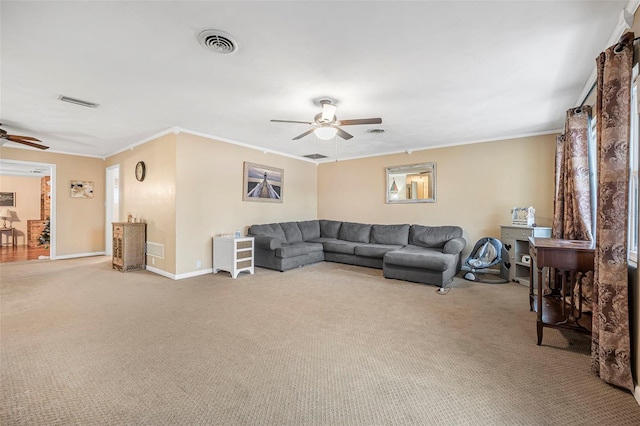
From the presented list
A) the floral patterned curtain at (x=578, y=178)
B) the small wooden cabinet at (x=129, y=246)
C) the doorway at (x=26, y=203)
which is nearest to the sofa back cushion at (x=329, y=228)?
the small wooden cabinet at (x=129, y=246)

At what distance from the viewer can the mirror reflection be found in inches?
237

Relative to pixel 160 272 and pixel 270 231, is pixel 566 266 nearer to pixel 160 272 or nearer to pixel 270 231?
pixel 270 231

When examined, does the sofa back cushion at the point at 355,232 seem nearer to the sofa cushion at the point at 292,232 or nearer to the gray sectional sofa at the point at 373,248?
the gray sectional sofa at the point at 373,248

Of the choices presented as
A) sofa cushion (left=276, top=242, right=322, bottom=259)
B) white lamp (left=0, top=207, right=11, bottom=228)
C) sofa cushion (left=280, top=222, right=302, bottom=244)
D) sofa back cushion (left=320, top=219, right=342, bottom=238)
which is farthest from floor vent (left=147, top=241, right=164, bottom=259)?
white lamp (left=0, top=207, right=11, bottom=228)

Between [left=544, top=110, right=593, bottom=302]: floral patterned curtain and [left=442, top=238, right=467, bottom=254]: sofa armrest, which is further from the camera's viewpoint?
[left=442, top=238, right=467, bottom=254]: sofa armrest

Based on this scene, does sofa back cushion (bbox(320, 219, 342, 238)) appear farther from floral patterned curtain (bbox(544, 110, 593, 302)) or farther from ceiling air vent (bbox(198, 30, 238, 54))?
ceiling air vent (bbox(198, 30, 238, 54))

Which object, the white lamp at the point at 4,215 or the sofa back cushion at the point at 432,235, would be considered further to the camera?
the white lamp at the point at 4,215

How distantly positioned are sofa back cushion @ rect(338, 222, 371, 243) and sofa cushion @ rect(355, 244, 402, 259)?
26.2 inches

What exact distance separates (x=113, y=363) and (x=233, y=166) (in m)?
4.06

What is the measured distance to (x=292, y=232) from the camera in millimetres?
6496

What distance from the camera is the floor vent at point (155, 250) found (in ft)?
16.7

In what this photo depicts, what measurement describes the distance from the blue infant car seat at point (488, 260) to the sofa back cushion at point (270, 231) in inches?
141

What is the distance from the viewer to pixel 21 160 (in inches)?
238

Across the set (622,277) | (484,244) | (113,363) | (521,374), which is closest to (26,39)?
(113,363)
